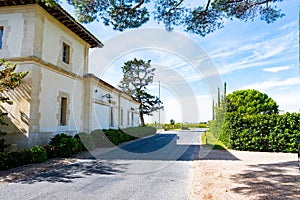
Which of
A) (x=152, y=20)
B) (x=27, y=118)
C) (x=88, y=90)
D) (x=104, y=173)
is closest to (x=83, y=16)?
(x=152, y=20)

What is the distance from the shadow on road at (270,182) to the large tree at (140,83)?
25782 mm

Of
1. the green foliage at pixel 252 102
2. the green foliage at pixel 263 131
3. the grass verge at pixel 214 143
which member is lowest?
the grass verge at pixel 214 143

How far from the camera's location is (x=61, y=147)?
9109mm

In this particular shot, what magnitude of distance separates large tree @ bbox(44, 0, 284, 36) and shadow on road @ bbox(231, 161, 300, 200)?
203 inches

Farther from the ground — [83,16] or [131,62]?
[131,62]

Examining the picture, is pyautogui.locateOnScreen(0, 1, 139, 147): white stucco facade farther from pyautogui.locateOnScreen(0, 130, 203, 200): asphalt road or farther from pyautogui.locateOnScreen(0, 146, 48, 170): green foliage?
pyautogui.locateOnScreen(0, 130, 203, 200): asphalt road

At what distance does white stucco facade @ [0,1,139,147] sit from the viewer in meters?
8.99

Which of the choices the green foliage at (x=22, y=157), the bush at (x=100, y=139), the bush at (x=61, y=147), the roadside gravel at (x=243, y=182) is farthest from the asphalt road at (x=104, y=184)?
the bush at (x=100, y=139)

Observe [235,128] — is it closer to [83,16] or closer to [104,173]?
[104,173]

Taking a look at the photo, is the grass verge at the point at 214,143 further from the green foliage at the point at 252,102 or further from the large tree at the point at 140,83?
the large tree at the point at 140,83

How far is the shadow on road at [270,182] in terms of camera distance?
174 inches

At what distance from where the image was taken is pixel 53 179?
18.5 ft

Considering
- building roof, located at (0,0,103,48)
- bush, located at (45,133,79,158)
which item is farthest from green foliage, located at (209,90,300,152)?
building roof, located at (0,0,103,48)

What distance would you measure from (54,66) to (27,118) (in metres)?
2.98
